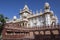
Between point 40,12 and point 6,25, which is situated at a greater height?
point 40,12

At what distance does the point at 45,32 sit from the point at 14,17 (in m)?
22.2

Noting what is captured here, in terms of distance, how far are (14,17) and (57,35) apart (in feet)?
81.0

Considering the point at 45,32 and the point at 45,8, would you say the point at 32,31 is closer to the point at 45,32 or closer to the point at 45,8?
the point at 45,32

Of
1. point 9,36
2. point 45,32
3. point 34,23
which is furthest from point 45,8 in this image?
point 9,36

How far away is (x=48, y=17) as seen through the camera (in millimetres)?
38562

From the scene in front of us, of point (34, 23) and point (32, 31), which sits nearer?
point (32, 31)

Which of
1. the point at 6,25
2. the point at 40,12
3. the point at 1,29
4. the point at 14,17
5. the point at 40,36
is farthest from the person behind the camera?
the point at 14,17

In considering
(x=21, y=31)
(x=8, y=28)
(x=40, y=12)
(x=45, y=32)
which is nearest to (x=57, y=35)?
(x=45, y=32)

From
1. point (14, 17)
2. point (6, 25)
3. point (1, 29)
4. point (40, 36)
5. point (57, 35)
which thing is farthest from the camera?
point (14, 17)

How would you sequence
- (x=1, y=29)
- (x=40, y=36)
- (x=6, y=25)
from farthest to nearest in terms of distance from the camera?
(x=1, y=29)
(x=6, y=25)
(x=40, y=36)

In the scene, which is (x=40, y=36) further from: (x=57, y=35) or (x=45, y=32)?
(x=57, y=35)

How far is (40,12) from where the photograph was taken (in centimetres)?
4125

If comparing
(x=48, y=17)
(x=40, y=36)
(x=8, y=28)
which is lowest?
(x=40, y=36)

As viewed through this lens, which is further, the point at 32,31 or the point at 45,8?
the point at 45,8
